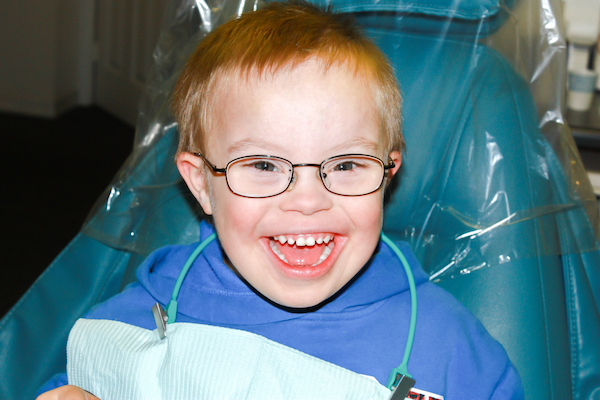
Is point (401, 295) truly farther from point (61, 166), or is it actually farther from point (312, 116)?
point (61, 166)

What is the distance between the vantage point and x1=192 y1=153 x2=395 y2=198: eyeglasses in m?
0.78

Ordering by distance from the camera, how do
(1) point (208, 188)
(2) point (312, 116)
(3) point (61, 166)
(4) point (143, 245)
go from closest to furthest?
(2) point (312, 116)
(1) point (208, 188)
(4) point (143, 245)
(3) point (61, 166)

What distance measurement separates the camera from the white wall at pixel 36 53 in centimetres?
334

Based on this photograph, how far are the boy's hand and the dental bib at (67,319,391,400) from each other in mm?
28

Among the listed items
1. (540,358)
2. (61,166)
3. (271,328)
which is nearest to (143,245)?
(271,328)

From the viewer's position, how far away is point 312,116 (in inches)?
30.2

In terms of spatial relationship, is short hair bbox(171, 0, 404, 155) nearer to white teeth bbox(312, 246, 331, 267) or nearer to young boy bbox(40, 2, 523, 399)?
young boy bbox(40, 2, 523, 399)

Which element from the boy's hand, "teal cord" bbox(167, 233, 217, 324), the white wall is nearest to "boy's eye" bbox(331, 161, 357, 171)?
"teal cord" bbox(167, 233, 217, 324)

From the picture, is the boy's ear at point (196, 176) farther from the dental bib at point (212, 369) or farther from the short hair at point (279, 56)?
the dental bib at point (212, 369)

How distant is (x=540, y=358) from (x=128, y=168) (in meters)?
0.72

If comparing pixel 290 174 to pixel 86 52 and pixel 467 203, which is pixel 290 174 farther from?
pixel 86 52

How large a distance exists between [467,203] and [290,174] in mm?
327

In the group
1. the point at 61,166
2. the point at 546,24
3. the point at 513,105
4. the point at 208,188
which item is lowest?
the point at 61,166

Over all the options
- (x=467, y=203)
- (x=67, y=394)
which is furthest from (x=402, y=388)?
(x=67, y=394)
